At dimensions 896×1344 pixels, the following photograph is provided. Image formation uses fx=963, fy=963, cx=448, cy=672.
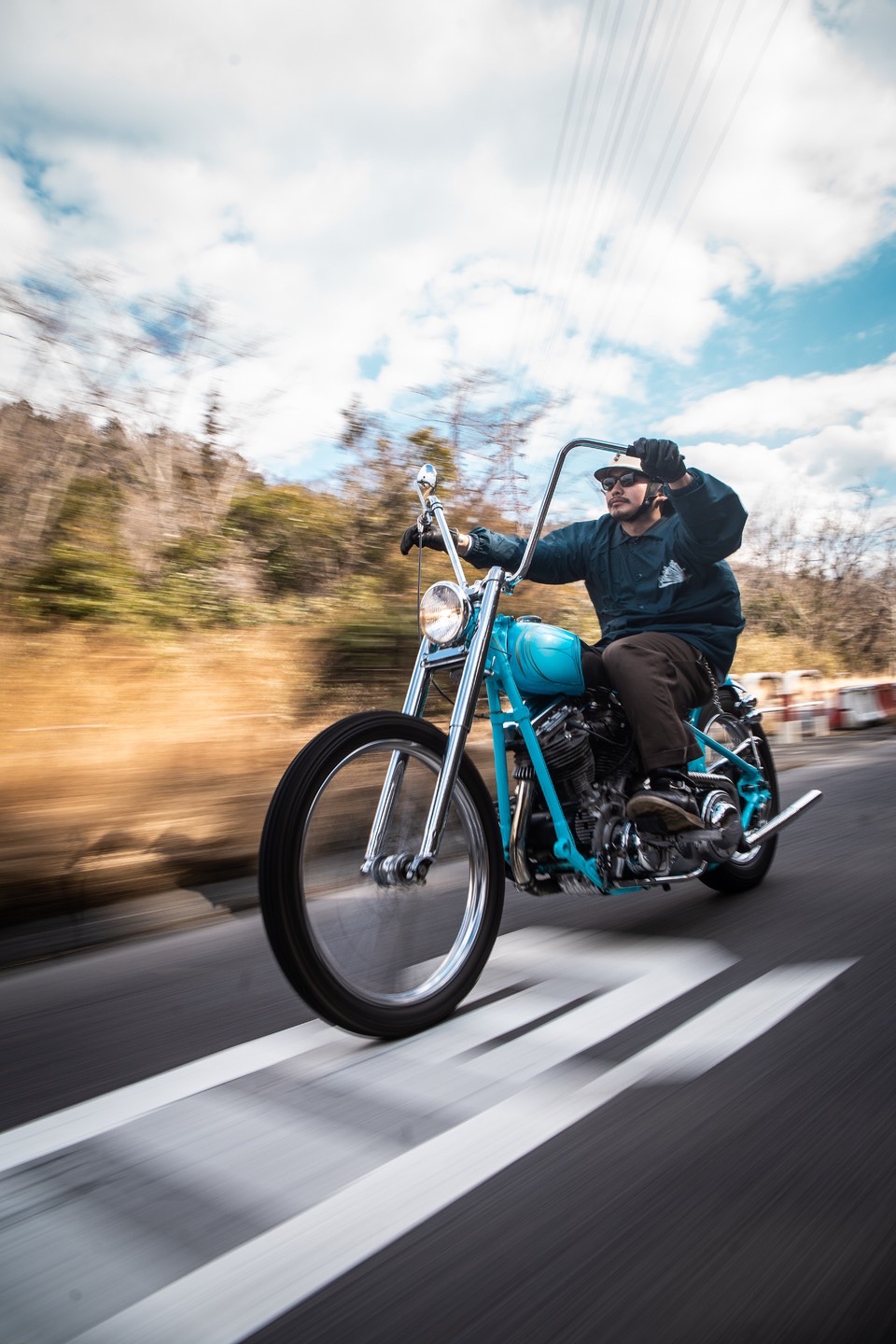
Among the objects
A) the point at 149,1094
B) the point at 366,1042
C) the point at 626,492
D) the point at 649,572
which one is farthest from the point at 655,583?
the point at 149,1094

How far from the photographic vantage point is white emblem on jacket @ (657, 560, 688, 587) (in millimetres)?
3289

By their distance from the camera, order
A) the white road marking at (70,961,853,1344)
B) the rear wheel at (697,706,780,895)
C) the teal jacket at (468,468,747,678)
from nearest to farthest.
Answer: the white road marking at (70,961,853,1344), the teal jacket at (468,468,747,678), the rear wheel at (697,706,780,895)

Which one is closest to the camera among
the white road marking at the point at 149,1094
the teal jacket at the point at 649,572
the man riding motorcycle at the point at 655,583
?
the white road marking at the point at 149,1094

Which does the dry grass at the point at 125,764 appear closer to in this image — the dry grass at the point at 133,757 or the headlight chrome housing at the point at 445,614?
the dry grass at the point at 133,757

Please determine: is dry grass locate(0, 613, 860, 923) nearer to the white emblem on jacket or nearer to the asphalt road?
the asphalt road

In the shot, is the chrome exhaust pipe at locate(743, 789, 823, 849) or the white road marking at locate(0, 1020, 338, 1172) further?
the chrome exhaust pipe at locate(743, 789, 823, 849)

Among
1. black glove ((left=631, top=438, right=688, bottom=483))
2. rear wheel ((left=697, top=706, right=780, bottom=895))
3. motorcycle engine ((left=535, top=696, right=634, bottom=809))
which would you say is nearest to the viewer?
black glove ((left=631, top=438, right=688, bottom=483))

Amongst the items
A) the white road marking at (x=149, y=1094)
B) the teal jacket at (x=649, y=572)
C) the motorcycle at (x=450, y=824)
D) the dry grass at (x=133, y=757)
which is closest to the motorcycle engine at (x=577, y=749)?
the motorcycle at (x=450, y=824)

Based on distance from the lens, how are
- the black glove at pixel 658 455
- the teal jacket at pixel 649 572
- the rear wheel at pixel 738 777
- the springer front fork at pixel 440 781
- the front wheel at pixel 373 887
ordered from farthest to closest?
the rear wheel at pixel 738 777
the teal jacket at pixel 649 572
the black glove at pixel 658 455
the springer front fork at pixel 440 781
the front wheel at pixel 373 887

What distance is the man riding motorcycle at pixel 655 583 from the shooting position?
298 cm

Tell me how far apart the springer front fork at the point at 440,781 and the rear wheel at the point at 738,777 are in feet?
4.36

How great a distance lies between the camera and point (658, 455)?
267 cm

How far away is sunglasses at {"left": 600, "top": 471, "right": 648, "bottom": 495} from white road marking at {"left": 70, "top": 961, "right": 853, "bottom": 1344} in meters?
1.74

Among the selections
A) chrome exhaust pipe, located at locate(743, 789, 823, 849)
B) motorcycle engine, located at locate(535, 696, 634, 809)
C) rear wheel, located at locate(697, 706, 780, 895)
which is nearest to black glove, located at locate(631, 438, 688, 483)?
motorcycle engine, located at locate(535, 696, 634, 809)
